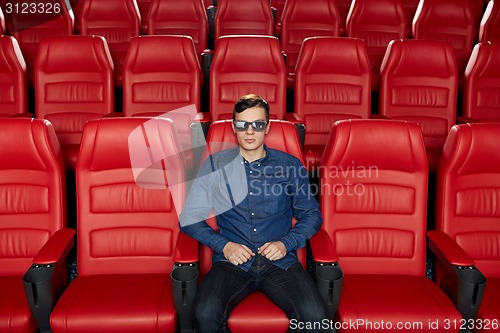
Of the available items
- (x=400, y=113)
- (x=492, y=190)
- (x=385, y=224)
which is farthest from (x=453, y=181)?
(x=400, y=113)

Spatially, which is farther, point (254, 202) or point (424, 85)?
point (424, 85)

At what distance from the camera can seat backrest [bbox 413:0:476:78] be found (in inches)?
156

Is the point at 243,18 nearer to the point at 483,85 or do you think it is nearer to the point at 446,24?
the point at 446,24

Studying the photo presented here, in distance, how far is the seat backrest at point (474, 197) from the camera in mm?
1912

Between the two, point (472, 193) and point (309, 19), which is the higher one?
point (309, 19)

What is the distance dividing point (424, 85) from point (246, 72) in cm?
103

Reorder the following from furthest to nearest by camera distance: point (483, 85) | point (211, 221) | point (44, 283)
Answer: point (483, 85), point (211, 221), point (44, 283)

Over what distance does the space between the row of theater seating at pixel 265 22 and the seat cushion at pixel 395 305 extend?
97.3 inches

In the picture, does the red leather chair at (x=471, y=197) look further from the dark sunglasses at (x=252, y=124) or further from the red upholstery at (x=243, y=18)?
the red upholstery at (x=243, y=18)

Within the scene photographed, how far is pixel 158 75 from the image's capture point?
296 centimetres

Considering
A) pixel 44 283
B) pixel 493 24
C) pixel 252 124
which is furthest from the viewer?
pixel 493 24

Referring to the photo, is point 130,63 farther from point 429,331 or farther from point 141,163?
point 429,331

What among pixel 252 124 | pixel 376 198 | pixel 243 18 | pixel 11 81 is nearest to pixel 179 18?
pixel 243 18

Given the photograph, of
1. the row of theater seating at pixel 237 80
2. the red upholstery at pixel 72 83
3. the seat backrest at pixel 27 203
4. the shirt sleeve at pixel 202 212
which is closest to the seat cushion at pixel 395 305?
the shirt sleeve at pixel 202 212
